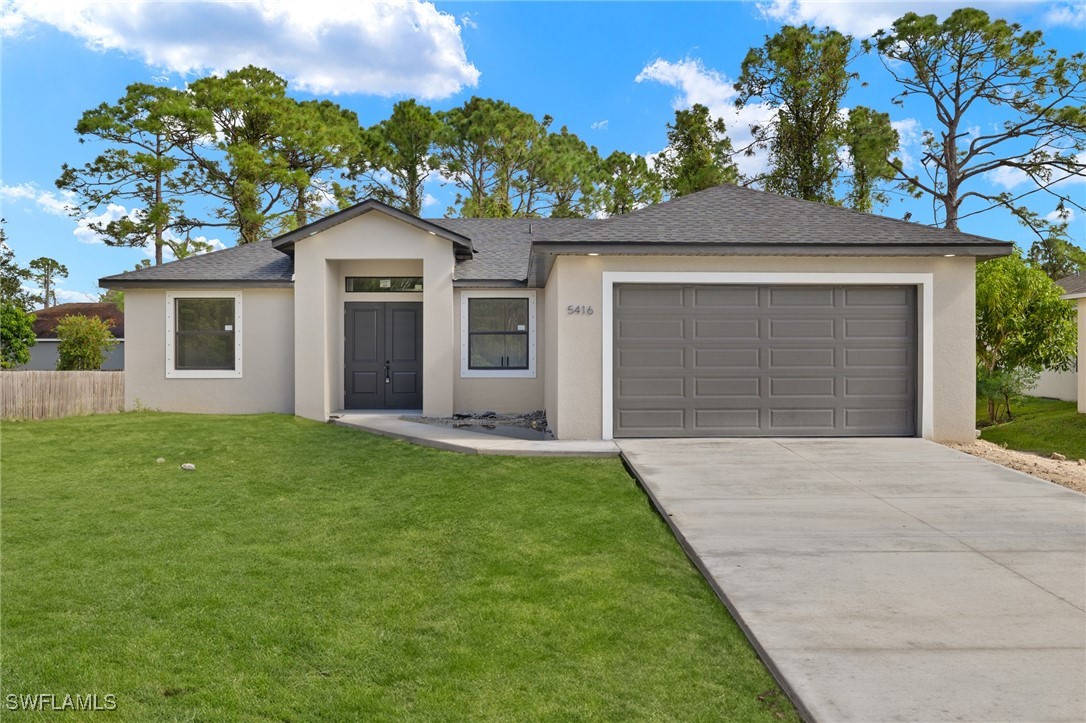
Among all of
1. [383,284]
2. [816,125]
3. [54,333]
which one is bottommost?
[54,333]

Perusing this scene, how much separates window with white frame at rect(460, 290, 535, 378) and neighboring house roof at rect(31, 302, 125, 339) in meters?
27.6

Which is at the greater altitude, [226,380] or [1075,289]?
[1075,289]

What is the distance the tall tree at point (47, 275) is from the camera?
47891mm

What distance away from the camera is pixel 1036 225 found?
2416 centimetres

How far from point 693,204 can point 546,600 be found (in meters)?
8.52

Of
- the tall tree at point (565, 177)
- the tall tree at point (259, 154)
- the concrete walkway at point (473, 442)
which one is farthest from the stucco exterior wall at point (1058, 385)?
the tall tree at point (259, 154)

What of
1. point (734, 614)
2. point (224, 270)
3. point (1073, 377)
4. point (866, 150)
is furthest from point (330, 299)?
point (866, 150)

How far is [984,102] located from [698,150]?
398 inches

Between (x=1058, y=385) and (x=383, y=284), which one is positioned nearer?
(x=383, y=284)

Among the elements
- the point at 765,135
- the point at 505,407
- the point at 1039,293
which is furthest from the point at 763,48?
the point at 505,407

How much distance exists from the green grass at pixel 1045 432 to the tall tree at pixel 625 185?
18230 millimetres

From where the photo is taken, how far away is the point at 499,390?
13422mm

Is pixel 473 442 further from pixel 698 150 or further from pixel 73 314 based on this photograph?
pixel 73 314

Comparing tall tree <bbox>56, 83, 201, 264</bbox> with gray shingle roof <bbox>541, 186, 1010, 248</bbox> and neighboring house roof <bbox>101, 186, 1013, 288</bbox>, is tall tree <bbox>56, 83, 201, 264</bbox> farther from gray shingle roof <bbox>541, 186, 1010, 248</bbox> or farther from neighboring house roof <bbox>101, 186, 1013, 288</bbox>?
gray shingle roof <bbox>541, 186, 1010, 248</bbox>
